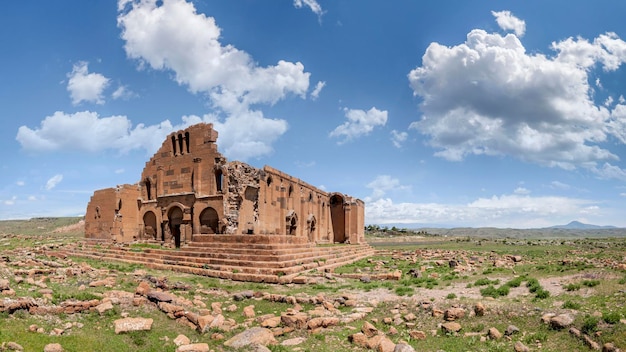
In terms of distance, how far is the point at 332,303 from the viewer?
1224cm

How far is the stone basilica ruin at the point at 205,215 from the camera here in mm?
20297

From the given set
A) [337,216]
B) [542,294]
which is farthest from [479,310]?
[337,216]

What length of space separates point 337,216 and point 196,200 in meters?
20.5

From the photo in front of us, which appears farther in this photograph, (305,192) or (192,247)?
(305,192)

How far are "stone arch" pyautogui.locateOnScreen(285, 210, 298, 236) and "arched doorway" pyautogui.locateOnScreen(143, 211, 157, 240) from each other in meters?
10.7

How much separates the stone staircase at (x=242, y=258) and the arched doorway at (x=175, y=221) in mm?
5112

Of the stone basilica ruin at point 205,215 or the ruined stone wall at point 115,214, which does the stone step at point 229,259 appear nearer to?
the stone basilica ruin at point 205,215

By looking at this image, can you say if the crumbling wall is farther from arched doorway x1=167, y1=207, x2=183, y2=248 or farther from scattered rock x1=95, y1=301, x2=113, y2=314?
scattered rock x1=95, y1=301, x2=113, y2=314

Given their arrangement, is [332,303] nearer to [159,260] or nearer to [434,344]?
[434,344]

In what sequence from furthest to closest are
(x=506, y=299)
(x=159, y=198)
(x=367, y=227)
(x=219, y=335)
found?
(x=367, y=227)
(x=159, y=198)
(x=506, y=299)
(x=219, y=335)

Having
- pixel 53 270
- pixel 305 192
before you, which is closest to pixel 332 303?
pixel 53 270

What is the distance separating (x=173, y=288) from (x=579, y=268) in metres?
17.2

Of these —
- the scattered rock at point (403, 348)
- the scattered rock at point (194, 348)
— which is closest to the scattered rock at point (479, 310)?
the scattered rock at point (403, 348)

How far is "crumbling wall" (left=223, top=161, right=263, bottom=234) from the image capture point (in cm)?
2700
